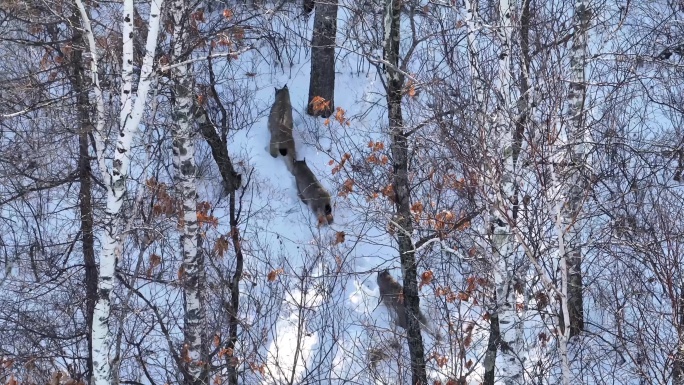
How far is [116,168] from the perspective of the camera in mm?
7402

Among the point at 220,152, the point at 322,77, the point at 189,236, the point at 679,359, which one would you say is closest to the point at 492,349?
the point at 679,359

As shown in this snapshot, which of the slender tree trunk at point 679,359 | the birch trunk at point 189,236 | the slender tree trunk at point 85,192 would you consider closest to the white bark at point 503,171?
the slender tree trunk at point 679,359

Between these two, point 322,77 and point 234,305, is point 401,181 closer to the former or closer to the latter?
point 234,305

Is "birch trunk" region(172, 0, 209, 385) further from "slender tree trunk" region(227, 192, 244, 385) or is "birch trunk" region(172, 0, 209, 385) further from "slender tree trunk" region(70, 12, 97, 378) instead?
"slender tree trunk" region(70, 12, 97, 378)

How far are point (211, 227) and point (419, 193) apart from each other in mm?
3263

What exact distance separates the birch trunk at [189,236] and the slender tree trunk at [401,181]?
229 centimetres

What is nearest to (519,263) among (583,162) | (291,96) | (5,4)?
(583,162)

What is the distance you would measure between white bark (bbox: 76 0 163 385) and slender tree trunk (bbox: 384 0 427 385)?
274cm

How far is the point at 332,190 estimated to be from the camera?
43.0ft

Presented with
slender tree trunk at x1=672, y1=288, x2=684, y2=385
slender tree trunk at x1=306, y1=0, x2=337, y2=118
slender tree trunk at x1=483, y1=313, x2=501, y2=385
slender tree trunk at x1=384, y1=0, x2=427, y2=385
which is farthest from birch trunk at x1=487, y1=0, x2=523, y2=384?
slender tree trunk at x1=306, y1=0, x2=337, y2=118

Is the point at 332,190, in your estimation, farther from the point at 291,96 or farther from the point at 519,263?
the point at 519,263

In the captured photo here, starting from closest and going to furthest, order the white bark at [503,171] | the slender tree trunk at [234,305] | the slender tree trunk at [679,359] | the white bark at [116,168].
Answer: the slender tree trunk at [679,359], the white bark at [503,171], the white bark at [116,168], the slender tree trunk at [234,305]

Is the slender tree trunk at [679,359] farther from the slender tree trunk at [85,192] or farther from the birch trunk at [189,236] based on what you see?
the slender tree trunk at [85,192]

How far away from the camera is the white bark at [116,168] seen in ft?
23.8
